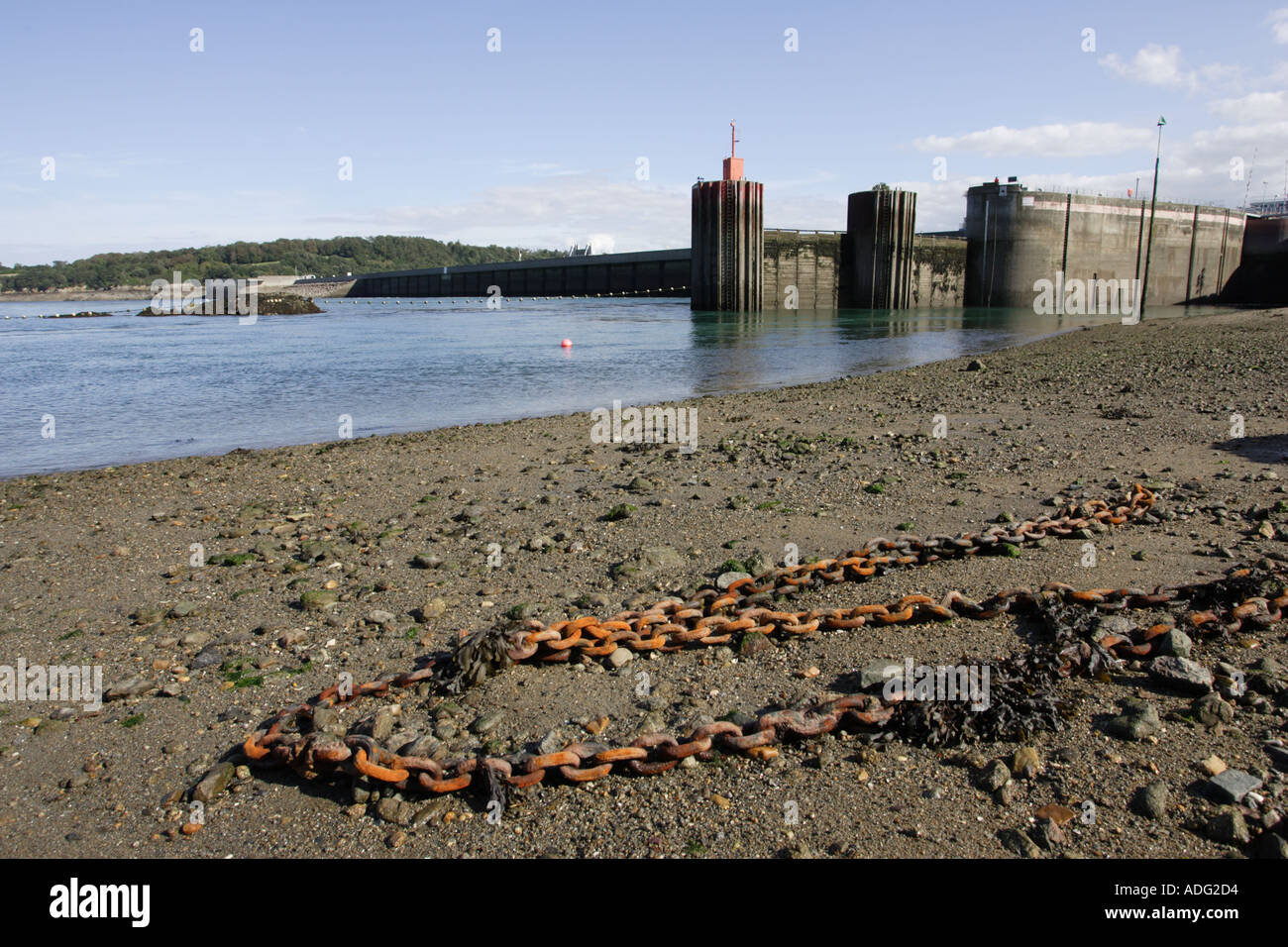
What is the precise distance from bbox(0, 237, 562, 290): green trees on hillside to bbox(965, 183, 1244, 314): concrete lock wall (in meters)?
101

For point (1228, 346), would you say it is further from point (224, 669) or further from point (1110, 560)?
point (224, 669)

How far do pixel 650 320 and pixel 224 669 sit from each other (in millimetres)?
45970

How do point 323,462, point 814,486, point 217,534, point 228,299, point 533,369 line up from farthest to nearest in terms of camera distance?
1. point 228,299
2. point 533,369
3. point 323,462
4. point 814,486
5. point 217,534

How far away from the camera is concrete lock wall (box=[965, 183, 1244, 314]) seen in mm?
59688

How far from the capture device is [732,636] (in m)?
4.43

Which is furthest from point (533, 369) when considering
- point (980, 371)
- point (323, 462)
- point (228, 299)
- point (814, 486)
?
point (228, 299)

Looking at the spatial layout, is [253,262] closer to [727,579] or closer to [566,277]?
[566,277]

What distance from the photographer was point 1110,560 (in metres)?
5.52

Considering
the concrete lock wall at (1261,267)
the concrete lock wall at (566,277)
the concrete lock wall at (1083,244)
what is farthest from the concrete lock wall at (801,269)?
the concrete lock wall at (1261,267)

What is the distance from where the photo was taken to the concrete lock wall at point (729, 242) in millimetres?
53969

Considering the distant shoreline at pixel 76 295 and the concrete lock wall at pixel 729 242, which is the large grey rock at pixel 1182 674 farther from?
the distant shoreline at pixel 76 295

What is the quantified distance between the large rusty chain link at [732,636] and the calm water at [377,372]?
10.7 metres

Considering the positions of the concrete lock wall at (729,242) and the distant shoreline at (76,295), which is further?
the distant shoreline at (76,295)

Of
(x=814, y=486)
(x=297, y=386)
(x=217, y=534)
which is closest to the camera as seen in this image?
(x=217, y=534)
